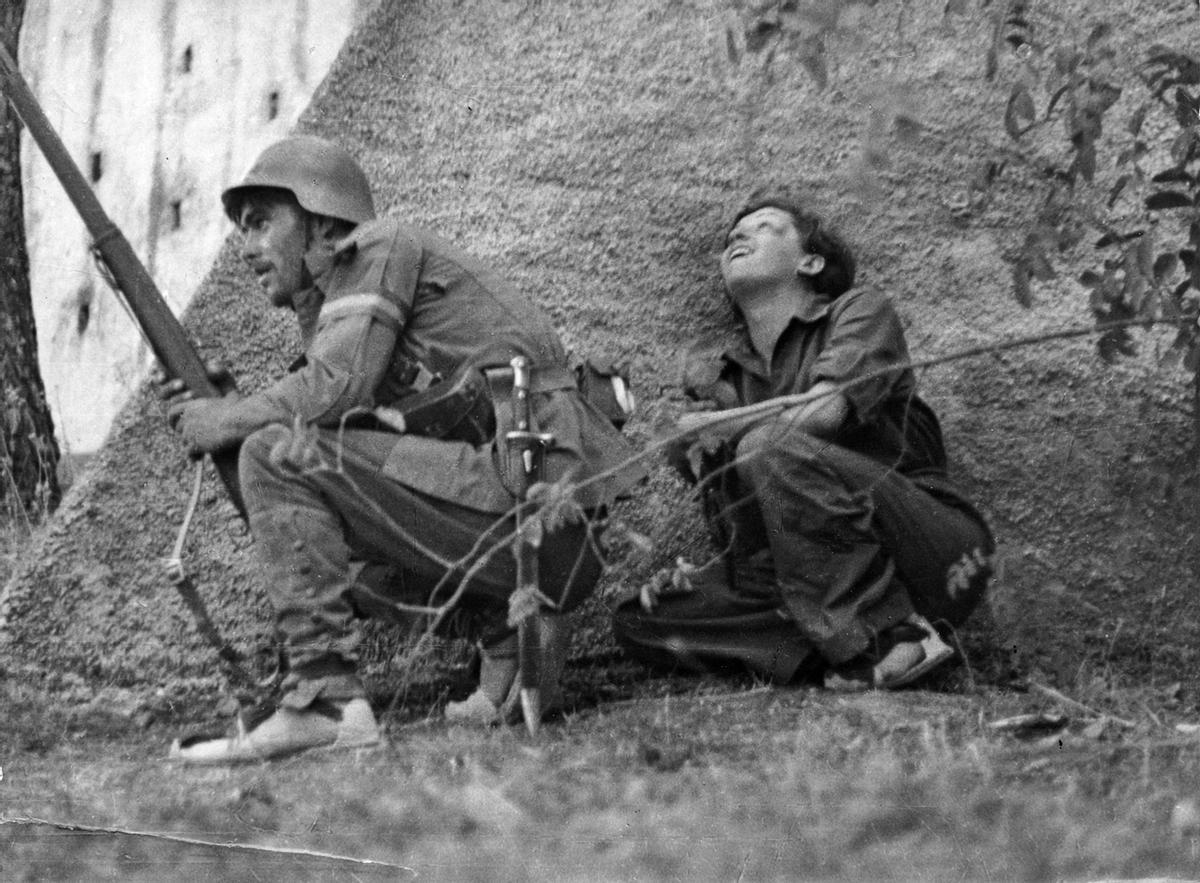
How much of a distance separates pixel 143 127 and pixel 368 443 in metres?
Result: 6.65

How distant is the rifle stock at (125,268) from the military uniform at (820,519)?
136cm

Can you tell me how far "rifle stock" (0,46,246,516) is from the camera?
634cm

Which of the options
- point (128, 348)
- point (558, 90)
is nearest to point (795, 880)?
point (558, 90)

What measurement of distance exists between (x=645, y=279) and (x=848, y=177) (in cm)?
72

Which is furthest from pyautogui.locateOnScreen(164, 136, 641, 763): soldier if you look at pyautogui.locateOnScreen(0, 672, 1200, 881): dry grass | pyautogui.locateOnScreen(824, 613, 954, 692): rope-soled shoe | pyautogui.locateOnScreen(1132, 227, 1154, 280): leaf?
pyautogui.locateOnScreen(1132, 227, 1154, 280): leaf

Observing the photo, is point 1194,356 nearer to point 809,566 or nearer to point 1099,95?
point 1099,95

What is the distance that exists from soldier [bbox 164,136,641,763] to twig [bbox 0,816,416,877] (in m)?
0.41

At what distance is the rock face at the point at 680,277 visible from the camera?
22.7 feet

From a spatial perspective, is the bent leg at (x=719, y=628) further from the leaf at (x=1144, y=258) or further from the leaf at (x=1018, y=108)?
the leaf at (x=1018, y=108)

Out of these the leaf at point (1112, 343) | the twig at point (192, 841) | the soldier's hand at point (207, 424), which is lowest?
the twig at point (192, 841)

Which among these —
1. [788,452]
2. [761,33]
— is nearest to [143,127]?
[788,452]

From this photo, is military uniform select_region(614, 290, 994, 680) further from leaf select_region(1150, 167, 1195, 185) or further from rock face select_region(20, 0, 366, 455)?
rock face select_region(20, 0, 366, 455)

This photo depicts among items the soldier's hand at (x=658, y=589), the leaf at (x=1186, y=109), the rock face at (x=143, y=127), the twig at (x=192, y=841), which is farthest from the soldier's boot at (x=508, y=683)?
the rock face at (x=143, y=127)

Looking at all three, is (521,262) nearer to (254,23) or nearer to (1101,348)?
(1101,348)
